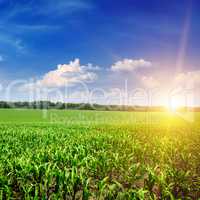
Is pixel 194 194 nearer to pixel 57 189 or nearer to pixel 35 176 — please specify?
pixel 57 189

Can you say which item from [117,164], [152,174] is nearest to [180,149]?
[117,164]

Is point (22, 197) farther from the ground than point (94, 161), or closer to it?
closer to it

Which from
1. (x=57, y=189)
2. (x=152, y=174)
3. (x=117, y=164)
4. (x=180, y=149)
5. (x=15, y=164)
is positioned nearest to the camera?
(x=57, y=189)

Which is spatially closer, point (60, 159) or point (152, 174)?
point (152, 174)

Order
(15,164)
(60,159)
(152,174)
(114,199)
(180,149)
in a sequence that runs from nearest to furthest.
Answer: (114,199)
(152,174)
(15,164)
(60,159)
(180,149)

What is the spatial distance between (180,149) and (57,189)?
23.5 ft

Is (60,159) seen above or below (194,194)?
above

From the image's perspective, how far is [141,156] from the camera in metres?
9.52

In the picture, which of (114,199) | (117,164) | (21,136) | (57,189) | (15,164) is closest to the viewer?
(114,199)

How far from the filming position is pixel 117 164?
735cm

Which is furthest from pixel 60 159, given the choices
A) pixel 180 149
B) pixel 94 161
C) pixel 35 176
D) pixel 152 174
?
pixel 180 149

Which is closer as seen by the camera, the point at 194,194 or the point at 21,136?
the point at 194,194

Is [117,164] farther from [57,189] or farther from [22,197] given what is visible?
[22,197]

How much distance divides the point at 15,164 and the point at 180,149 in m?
7.30
